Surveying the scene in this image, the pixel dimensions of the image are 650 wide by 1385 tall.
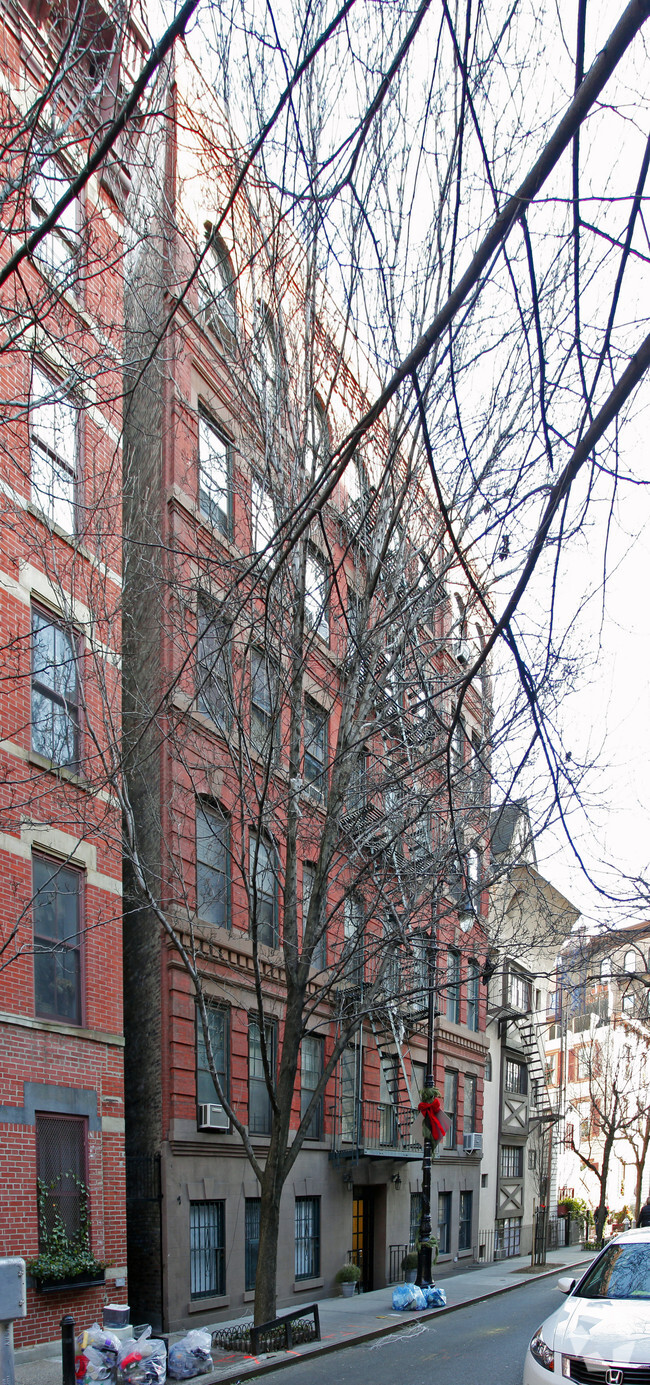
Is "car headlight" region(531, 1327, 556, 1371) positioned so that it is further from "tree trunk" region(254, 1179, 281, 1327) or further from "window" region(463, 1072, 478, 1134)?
"window" region(463, 1072, 478, 1134)

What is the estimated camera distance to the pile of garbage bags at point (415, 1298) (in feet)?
57.6

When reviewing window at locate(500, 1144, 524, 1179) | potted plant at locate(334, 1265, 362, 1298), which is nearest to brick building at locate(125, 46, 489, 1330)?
potted plant at locate(334, 1265, 362, 1298)

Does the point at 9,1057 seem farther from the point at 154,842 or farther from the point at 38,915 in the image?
the point at 154,842

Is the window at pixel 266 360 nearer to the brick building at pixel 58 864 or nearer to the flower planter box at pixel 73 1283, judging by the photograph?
the brick building at pixel 58 864

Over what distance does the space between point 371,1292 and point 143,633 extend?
13.3 m

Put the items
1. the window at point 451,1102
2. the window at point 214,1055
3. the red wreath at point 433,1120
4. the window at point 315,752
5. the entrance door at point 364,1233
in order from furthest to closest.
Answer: the window at point 451,1102 < the entrance door at point 364,1233 < the red wreath at point 433,1120 < the window at point 214,1055 < the window at point 315,752

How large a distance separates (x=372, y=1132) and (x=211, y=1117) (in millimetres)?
7943

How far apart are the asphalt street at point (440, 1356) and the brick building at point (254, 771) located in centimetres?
229

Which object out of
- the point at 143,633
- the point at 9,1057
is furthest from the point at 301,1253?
the point at 143,633

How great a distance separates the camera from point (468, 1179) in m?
29.5

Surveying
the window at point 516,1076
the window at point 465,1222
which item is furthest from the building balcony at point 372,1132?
the window at point 516,1076

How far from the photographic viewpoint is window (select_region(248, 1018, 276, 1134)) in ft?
57.0

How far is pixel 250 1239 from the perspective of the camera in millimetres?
16781

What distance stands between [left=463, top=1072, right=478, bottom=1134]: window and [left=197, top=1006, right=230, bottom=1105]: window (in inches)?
608
